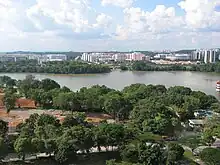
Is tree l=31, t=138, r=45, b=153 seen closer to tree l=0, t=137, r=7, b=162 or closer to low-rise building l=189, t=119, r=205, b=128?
tree l=0, t=137, r=7, b=162

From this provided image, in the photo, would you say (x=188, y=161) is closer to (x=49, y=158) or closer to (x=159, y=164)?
(x=159, y=164)

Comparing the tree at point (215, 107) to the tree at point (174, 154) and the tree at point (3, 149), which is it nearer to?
the tree at point (174, 154)

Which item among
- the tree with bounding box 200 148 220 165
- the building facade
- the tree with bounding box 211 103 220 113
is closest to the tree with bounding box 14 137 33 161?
the tree with bounding box 200 148 220 165

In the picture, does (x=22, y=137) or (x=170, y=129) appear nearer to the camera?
(x=22, y=137)

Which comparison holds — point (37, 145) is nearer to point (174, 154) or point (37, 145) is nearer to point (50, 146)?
point (50, 146)

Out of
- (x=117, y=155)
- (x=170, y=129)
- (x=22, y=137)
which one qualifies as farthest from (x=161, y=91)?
(x=22, y=137)

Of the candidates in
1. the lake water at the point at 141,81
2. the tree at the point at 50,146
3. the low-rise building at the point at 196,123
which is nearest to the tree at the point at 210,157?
the tree at the point at 50,146

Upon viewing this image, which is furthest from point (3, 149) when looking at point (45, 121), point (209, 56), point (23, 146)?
point (209, 56)
